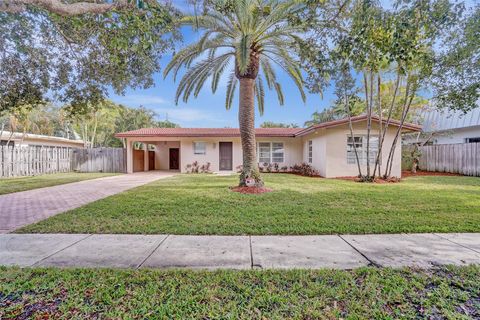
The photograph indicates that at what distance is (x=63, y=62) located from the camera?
7.94 meters

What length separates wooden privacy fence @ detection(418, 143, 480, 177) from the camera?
15312 millimetres

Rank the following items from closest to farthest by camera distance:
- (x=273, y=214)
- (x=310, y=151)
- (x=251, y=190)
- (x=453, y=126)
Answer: (x=273, y=214) → (x=251, y=190) → (x=310, y=151) → (x=453, y=126)

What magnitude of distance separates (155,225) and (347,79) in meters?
11.0

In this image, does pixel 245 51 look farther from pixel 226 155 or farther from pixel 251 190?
pixel 226 155

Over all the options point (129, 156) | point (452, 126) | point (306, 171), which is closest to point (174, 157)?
point (129, 156)

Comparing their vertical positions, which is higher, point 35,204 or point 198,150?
point 198,150

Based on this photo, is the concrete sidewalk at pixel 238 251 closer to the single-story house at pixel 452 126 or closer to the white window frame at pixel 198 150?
the white window frame at pixel 198 150

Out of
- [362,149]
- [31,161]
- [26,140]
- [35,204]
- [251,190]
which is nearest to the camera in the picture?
[35,204]

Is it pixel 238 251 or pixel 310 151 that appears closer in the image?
pixel 238 251

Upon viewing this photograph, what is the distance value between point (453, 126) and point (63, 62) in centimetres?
2423

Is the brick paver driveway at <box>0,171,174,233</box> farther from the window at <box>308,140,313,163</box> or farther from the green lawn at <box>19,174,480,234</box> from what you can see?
the window at <box>308,140,313,163</box>

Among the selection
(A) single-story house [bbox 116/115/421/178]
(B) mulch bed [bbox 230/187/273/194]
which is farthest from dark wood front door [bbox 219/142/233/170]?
(B) mulch bed [bbox 230/187/273/194]

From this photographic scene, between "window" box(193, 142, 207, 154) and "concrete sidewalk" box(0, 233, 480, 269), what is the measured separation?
14.6 meters

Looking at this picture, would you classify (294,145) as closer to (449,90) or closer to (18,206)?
(449,90)
